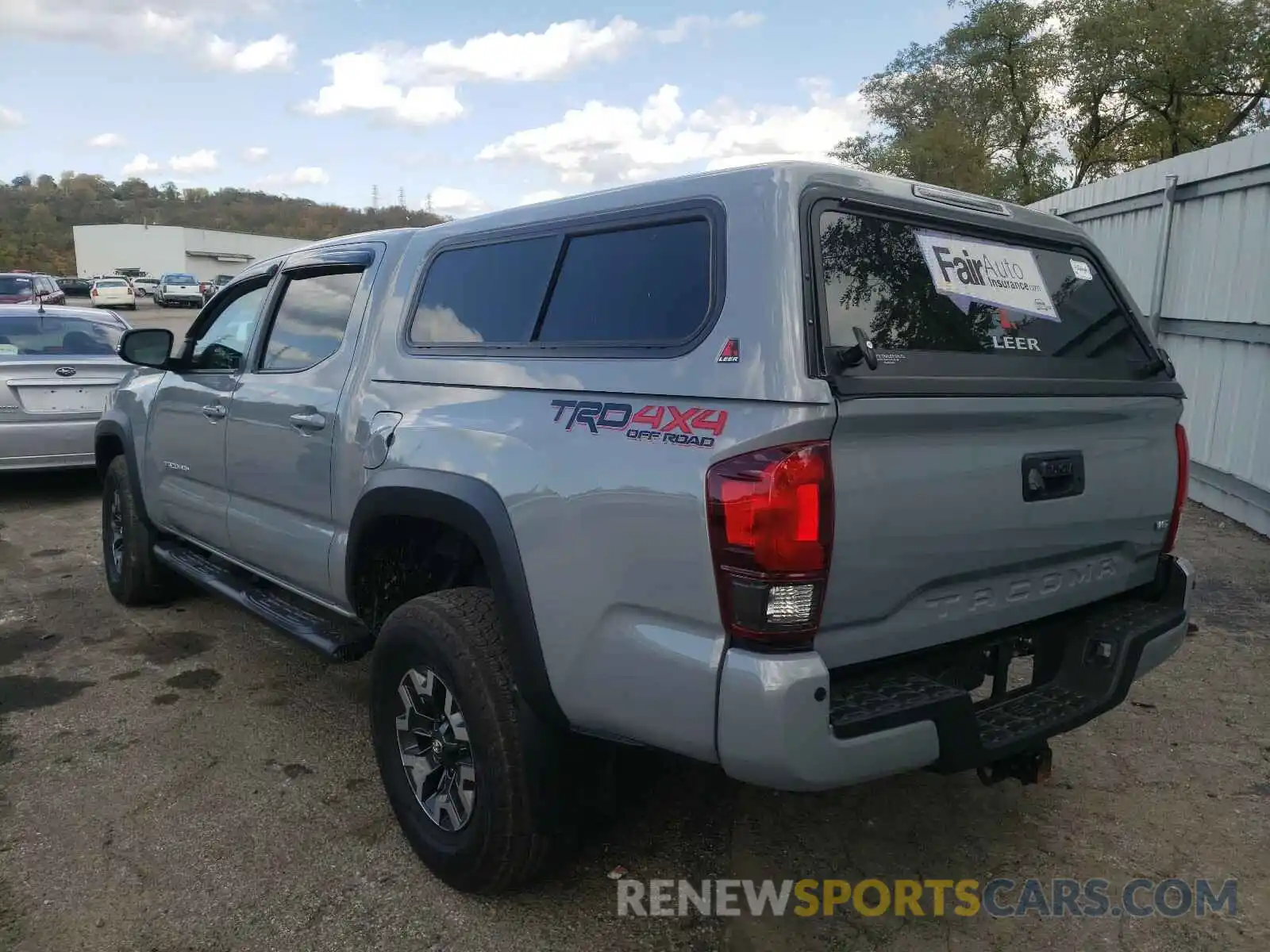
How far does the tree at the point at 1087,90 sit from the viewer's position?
2411cm

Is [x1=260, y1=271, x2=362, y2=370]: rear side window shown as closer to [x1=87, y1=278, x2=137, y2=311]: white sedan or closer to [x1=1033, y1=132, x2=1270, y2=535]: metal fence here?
[x1=1033, y1=132, x2=1270, y2=535]: metal fence

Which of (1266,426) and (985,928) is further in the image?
(1266,426)

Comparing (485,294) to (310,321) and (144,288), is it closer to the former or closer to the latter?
(310,321)

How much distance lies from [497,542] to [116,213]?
382 ft

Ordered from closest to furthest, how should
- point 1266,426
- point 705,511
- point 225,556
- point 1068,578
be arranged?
1. point 705,511
2. point 1068,578
3. point 225,556
4. point 1266,426

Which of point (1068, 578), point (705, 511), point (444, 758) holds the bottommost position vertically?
point (444, 758)

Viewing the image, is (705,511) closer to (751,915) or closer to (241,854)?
(751,915)

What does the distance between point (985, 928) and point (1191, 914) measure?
60 centimetres

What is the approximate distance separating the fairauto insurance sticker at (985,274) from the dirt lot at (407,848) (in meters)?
1.53

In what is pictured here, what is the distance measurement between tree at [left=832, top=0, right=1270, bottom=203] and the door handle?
2653 cm

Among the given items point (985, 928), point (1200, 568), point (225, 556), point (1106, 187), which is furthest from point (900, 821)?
point (1106, 187)

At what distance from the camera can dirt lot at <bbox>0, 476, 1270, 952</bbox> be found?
2.63 m

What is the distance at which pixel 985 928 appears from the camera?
104 inches

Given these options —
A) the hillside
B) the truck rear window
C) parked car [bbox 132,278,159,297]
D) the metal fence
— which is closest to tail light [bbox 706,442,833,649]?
the truck rear window
